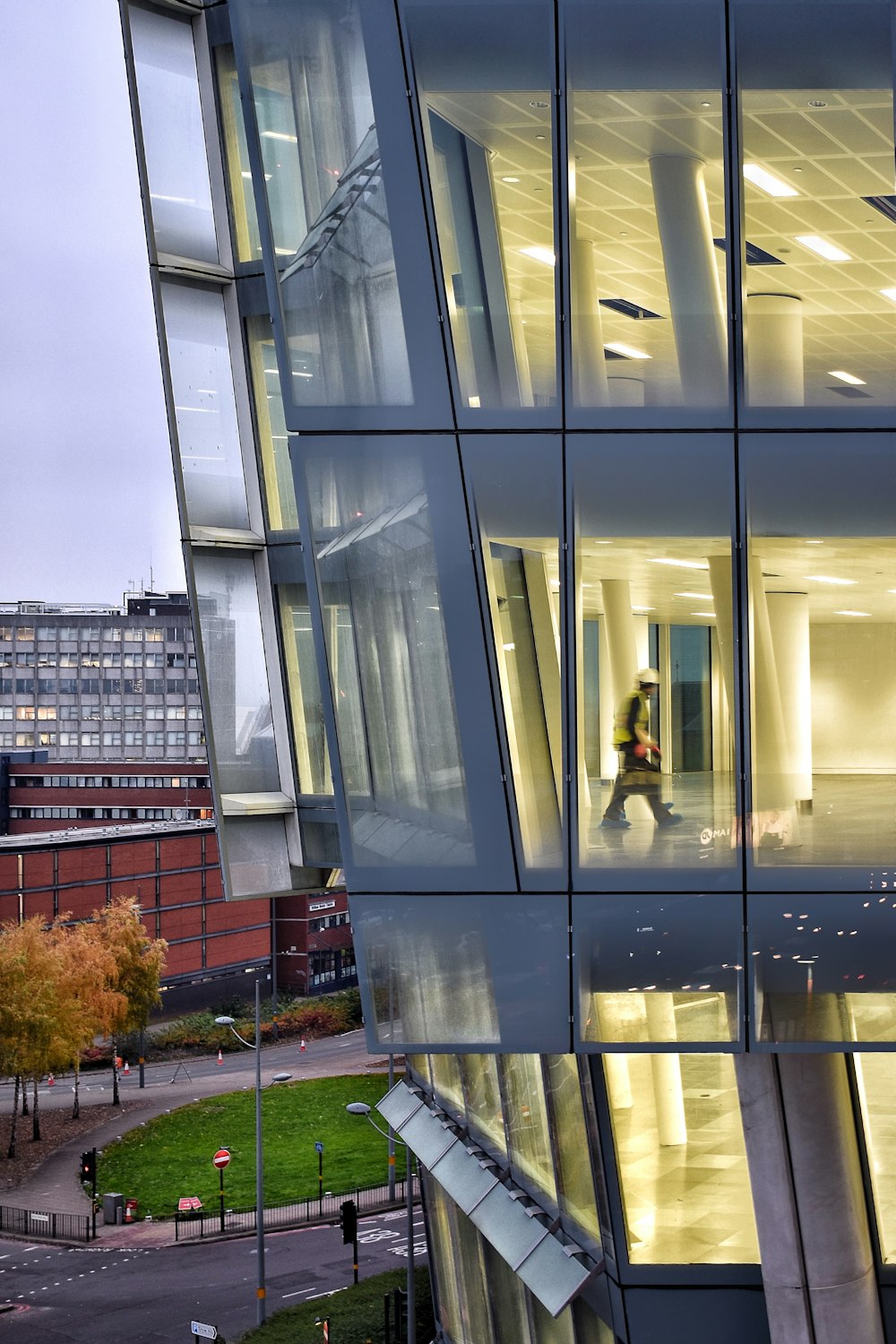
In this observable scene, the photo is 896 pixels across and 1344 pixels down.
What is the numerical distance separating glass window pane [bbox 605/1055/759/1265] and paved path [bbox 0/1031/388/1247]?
28.1 meters

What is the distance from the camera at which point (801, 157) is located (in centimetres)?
1273

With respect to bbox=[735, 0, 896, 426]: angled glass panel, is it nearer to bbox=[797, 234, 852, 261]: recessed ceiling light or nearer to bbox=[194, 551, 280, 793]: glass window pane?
bbox=[797, 234, 852, 261]: recessed ceiling light

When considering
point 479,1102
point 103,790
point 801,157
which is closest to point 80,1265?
point 479,1102

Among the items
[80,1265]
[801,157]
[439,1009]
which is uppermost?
[801,157]

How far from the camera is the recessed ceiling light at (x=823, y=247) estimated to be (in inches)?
484

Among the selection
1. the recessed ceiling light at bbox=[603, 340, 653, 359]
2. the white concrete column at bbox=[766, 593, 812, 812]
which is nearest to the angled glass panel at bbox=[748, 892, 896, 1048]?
the white concrete column at bbox=[766, 593, 812, 812]

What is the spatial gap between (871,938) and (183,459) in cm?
1385

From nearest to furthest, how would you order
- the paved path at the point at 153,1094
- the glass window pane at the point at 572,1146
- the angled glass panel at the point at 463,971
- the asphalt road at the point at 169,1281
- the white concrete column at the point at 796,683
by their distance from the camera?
the white concrete column at the point at 796,683, the angled glass panel at the point at 463,971, the glass window pane at the point at 572,1146, the asphalt road at the point at 169,1281, the paved path at the point at 153,1094

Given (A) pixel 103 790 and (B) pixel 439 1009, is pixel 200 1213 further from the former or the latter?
(A) pixel 103 790

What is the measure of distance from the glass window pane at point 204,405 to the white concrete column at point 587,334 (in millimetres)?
10977

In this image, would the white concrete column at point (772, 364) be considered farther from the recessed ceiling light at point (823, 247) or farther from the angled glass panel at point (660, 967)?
the angled glass panel at point (660, 967)

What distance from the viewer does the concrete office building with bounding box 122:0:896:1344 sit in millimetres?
12625

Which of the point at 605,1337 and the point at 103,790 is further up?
the point at 103,790

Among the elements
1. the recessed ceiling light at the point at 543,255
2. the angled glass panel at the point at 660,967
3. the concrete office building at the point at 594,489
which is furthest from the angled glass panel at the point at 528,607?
the recessed ceiling light at the point at 543,255
